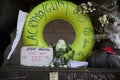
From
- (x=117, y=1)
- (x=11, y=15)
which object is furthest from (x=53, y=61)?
(x=117, y=1)

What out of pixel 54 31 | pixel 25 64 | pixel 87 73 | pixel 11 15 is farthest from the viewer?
pixel 54 31

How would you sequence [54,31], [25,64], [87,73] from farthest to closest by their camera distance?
[54,31]
[25,64]
[87,73]

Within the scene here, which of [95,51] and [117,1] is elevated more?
[117,1]

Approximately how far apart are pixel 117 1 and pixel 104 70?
48 centimetres

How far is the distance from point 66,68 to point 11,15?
0.52 metres

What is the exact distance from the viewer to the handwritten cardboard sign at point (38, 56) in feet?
5.90

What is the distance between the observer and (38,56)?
70.7 inches

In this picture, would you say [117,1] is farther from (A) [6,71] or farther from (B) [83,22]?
(A) [6,71]

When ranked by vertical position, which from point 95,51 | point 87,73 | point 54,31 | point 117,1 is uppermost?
point 117,1

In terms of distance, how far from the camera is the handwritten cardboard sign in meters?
1.80

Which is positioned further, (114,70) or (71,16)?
(71,16)

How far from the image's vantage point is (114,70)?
5.47ft

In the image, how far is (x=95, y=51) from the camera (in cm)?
190

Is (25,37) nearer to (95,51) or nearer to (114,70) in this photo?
(95,51)
